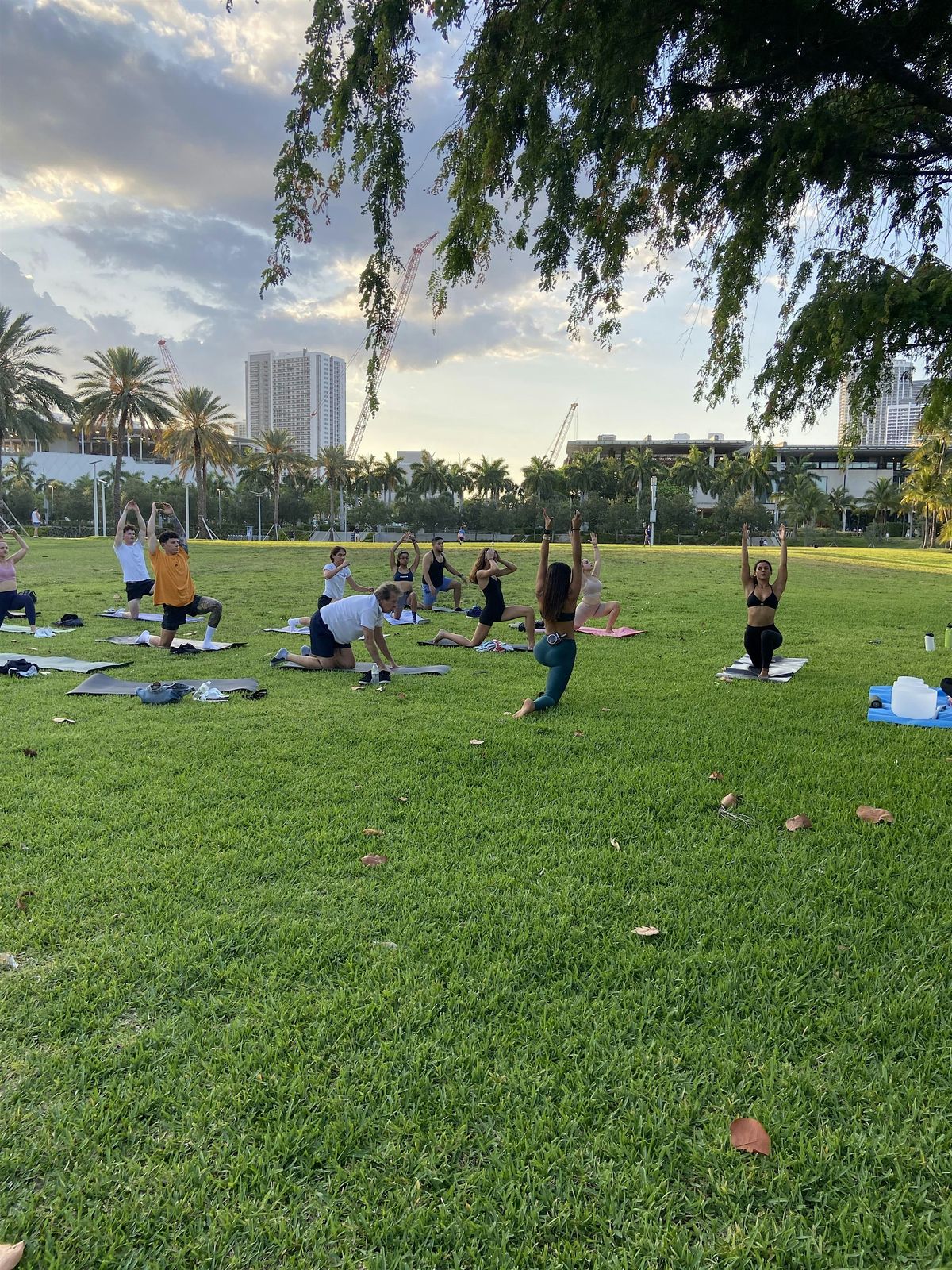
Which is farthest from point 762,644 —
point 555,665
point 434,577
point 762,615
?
point 434,577

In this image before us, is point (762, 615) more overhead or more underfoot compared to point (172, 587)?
more underfoot

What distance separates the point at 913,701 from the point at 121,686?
8.64 metres

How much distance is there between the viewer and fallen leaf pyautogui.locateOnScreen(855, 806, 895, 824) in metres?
4.95

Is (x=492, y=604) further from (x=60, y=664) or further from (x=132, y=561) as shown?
(x=132, y=561)

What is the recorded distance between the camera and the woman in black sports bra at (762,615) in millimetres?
9727

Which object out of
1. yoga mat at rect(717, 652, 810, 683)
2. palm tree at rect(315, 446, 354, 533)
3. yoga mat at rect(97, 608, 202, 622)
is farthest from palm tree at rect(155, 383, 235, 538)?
yoga mat at rect(717, 652, 810, 683)

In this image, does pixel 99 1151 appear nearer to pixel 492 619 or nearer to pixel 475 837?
pixel 475 837

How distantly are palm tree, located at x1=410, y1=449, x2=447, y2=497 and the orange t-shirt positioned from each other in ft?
287

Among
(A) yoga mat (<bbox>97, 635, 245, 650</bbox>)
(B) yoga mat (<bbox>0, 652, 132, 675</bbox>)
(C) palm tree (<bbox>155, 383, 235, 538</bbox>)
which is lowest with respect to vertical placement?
(B) yoga mat (<bbox>0, 652, 132, 675</bbox>)

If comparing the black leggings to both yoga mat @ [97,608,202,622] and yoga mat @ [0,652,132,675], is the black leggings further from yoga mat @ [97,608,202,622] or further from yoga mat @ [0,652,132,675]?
yoga mat @ [97,608,202,622]

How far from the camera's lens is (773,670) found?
400 inches

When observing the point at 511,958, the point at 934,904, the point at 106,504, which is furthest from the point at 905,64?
the point at 106,504

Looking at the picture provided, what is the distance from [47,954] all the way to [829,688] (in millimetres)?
8477

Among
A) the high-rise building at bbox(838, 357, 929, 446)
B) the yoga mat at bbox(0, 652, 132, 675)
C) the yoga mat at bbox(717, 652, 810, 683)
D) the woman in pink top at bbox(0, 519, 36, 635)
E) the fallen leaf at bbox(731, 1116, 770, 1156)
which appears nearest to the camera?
the fallen leaf at bbox(731, 1116, 770, 1156)
